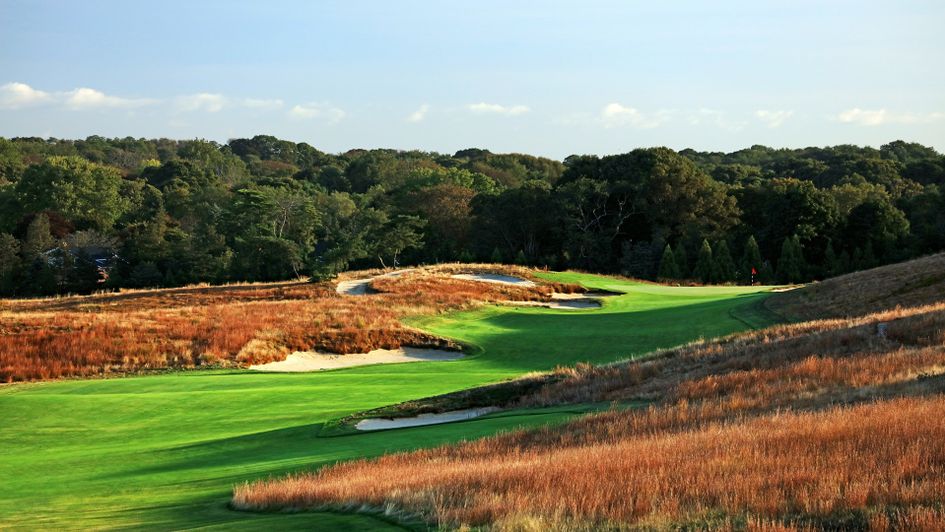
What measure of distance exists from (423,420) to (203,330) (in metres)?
15.0

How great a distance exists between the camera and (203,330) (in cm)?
2892

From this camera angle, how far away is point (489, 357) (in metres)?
29.8

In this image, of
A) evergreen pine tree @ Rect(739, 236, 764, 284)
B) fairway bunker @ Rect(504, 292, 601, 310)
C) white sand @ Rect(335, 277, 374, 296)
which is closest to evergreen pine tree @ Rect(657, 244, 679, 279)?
evergreen pine tree @ Rect(739, 236, 764, 284)

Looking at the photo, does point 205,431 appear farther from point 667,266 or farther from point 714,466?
point 667,266

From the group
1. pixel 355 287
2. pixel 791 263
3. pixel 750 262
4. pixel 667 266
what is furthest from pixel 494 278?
pixel 750 262

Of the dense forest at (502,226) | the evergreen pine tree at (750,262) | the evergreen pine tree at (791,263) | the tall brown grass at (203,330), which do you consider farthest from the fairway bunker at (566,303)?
the evergreen pine tree at (750,262)

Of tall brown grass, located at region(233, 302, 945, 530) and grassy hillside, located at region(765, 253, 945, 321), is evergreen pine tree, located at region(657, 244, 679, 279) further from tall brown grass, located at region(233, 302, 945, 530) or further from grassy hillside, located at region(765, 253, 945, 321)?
tall brown grass, located at region(233, 302, 945, 530)

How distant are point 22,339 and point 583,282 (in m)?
32.2

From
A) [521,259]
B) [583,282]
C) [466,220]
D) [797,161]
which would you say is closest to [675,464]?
[583,282]

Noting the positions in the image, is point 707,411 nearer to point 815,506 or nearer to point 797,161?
point 815,506

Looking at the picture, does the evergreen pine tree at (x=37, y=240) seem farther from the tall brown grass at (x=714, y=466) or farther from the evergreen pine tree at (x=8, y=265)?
the tall brown grass at (x=714, y=466)

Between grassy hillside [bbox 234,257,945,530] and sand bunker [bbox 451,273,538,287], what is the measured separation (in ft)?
109

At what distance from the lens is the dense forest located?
68750 mm

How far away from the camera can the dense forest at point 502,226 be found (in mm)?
68750
